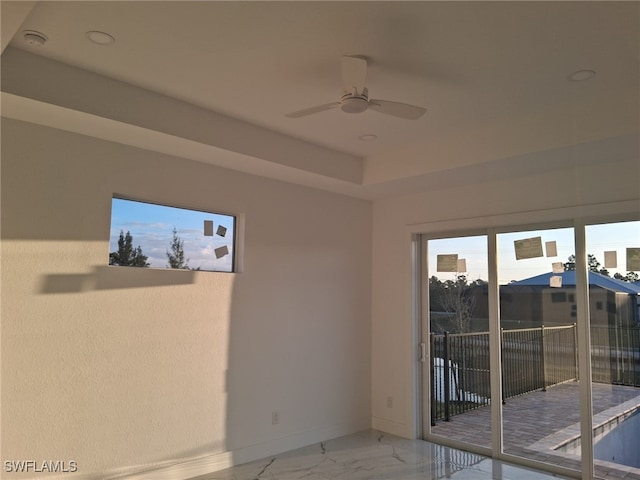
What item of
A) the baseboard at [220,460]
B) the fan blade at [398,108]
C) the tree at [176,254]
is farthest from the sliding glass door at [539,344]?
the tree at [176,254]

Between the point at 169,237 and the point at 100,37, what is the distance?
5.50 feet

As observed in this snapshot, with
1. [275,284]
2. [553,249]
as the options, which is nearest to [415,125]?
[553,249]

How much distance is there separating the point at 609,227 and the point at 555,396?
1463 millimetres

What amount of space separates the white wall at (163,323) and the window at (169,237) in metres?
0.10

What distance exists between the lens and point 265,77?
3.09 metres

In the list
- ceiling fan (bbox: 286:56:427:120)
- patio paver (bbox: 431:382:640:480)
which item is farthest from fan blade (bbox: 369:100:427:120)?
patio paver (bbox: 431:382:640:480)

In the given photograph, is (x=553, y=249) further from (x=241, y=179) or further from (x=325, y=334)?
(x=241, y=179)

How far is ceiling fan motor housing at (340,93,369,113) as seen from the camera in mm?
2752

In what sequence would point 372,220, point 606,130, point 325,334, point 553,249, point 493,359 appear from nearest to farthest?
point 606,130
point 553,249
point 493,359
point 325,334
point 372,220

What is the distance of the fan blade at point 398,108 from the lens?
279 cm

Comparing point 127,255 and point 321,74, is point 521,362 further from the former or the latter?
point 127,255

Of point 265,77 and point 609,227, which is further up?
point 265,77

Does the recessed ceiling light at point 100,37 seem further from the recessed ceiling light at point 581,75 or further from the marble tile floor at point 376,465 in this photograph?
the marble tile floor at point 376,465

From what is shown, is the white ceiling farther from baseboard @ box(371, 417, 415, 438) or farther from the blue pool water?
baseboard @ box(371, 417, 415, 438)
